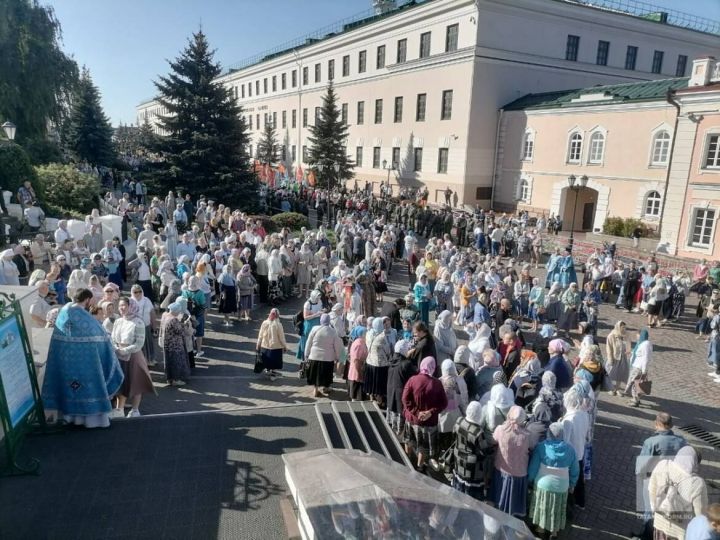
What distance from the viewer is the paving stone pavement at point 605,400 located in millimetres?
6641

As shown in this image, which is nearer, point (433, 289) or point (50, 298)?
point (50, 298)

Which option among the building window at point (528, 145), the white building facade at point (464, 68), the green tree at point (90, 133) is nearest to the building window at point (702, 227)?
the building window at point (528, 145)

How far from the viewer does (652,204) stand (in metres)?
25.5

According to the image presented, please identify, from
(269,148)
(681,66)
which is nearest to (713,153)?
(681,66)

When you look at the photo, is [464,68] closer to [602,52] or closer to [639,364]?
[602,52]

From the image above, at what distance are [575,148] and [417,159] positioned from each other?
11806 millimetres

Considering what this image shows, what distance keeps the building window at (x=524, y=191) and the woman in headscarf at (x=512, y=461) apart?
92.0ft

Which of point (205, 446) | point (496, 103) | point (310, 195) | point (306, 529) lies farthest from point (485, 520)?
point (496, 103)

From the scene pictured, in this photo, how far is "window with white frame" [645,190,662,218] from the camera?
82.6 feet

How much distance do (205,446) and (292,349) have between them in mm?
5482

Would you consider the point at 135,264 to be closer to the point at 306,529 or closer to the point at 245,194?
the point at 306,529

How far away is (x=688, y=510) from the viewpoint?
5152mm

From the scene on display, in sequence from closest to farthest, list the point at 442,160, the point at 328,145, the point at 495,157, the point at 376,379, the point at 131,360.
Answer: the point at 131,360 → the point at 376,379 → the point at 495,157 → the point at 442,160 → the point at 328,145

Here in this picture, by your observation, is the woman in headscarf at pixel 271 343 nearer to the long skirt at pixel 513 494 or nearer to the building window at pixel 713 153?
the long skirt at pixel 513 494
